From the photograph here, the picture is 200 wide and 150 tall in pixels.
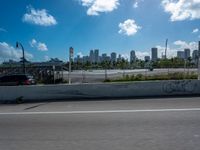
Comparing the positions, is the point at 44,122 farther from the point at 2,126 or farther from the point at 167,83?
the point at 167,83

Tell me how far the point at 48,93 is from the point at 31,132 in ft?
33.2

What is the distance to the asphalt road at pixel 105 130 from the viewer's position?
6910mm

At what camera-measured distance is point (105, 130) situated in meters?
8.48

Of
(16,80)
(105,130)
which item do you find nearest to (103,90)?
(105,130)

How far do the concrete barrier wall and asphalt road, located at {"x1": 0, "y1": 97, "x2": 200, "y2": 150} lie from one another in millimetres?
5867

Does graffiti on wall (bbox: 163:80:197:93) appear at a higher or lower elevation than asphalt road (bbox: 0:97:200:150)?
higher

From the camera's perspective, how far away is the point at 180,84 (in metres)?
18.1

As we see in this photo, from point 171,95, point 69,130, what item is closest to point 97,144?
point 69,130

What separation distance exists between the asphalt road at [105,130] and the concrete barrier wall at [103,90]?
587 cm

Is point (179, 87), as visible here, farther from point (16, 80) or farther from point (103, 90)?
point (16, 80)

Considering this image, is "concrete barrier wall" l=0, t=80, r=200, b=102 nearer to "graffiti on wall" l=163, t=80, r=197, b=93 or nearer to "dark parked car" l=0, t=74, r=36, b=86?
"graffiti on wall" l=163, t=80, r=197, b=93

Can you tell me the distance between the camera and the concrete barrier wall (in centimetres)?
1805

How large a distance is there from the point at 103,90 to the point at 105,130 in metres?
9.94

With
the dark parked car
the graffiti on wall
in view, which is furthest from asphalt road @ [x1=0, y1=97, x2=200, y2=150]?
the dark parked car
